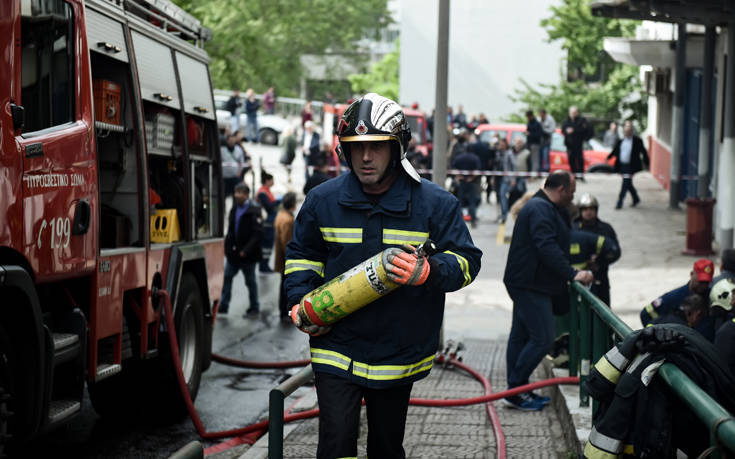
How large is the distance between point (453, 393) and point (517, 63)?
40.5 meters

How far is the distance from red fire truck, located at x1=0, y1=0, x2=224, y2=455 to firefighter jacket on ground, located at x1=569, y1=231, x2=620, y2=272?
3.01 meters

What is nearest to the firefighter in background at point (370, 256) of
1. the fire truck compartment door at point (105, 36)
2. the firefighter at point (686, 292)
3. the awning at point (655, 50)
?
the fire truck compartment door at point (105, 36)

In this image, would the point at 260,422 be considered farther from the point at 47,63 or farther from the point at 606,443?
the point at 606,443

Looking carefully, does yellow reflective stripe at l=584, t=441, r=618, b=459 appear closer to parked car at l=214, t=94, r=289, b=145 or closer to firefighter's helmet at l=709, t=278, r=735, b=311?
firefighter's helmet at l=709, t=278, r=735, b=311

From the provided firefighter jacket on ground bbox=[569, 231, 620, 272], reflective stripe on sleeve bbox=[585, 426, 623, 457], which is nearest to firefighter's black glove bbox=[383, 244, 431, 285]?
reflective stripe on sleeve bbox=[585, 426, 623, 457]

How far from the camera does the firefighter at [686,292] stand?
7383mm

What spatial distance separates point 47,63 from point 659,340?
3.45m


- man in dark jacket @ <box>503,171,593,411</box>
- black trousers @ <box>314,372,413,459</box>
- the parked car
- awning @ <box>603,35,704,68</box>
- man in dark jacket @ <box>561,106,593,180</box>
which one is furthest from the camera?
the parked car

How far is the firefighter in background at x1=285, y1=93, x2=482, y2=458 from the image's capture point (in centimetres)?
438

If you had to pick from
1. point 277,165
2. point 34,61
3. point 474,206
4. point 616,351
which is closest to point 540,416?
point 616,351

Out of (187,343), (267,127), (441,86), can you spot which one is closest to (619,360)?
(187,343)

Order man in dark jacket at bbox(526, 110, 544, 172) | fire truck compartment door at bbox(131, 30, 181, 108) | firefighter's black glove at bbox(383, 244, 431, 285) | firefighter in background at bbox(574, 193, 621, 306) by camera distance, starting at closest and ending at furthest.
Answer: firefighter's black glove at bbox(383, 244, 431, 285) < fire truck compartment door at bbox(131, 30, 181, 108) < firefighter in background at bbox(574, 193, 621, 306) < man in dark jacket at bbox(526, 110, 544, 172)

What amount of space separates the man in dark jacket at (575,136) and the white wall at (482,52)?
67.7ft

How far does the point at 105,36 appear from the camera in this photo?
6.55 m
